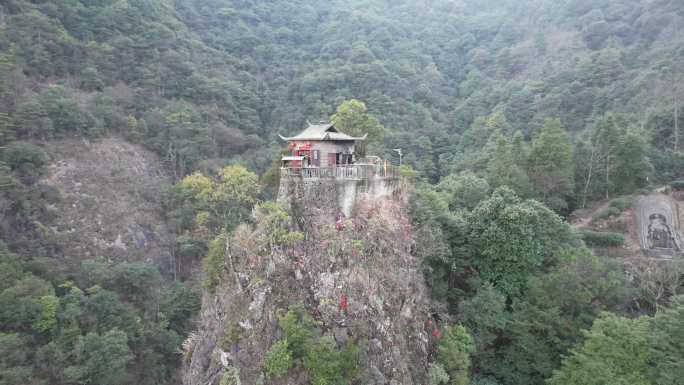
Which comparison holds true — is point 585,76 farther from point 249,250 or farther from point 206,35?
point 206,35

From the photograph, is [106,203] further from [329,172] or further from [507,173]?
[507,173]

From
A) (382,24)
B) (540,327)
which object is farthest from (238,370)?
(382,24)

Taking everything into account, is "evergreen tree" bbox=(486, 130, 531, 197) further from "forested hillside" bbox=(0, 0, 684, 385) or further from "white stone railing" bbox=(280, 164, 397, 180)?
"white stone railing" bbox=(280, 164, 397, 180)

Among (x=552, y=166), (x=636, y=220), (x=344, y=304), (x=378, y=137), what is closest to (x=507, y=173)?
(x=552, y=166)

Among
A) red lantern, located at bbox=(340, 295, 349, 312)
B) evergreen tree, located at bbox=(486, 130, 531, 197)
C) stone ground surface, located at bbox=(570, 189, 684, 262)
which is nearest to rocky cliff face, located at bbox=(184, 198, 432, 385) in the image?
red lantern, located at bbox=(340, 295, 349, 312)

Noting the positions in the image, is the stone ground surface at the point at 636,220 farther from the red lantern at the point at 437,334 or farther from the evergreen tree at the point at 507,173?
the red lantern at the point at 437,334
